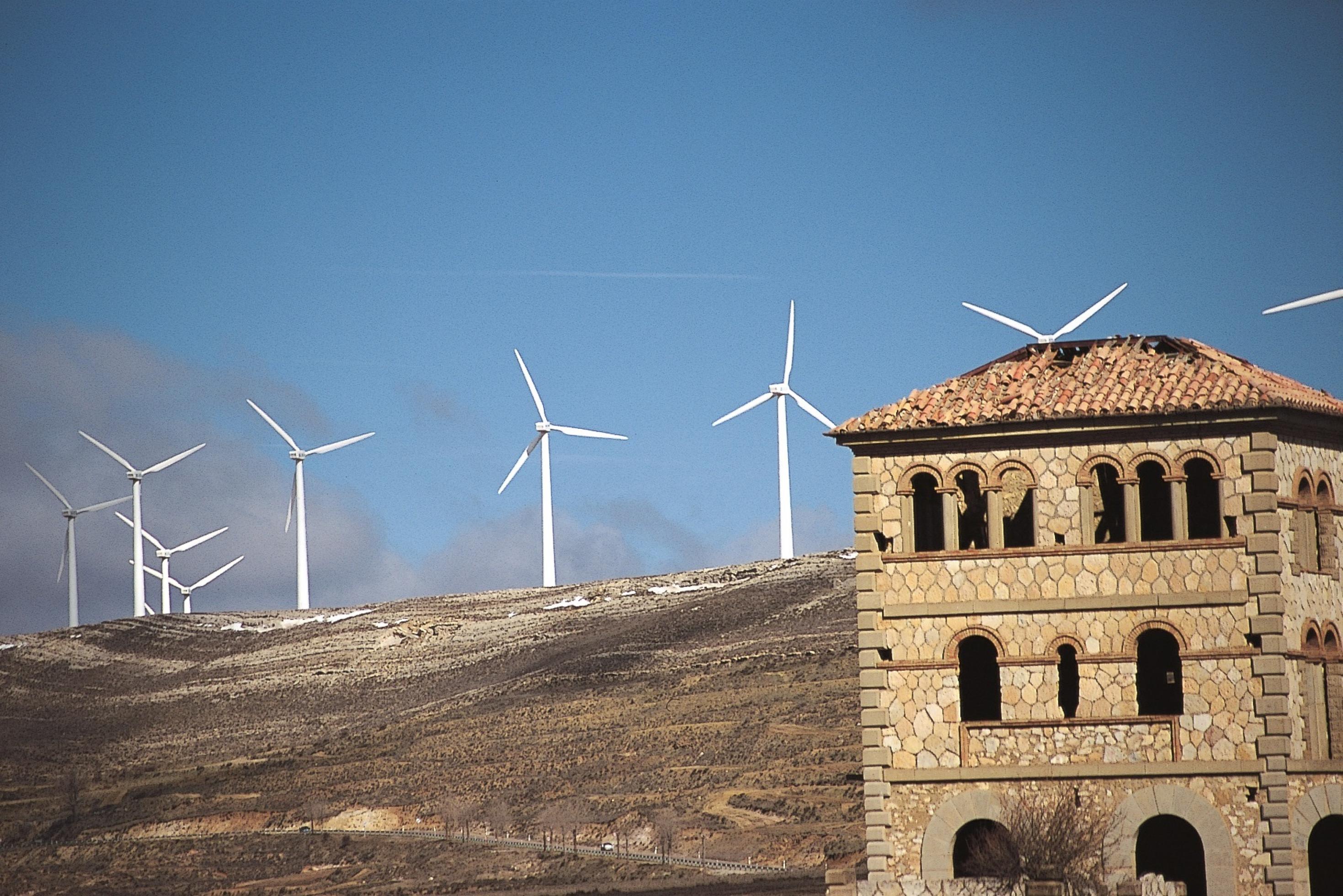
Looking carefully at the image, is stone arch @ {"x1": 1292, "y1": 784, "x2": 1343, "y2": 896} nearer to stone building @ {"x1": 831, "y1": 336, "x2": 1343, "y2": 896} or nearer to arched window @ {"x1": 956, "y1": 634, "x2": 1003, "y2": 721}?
stone building @ {"x1": 831, "y1": 336, "x2": 1343, "y2": 896}

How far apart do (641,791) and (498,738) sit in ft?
52.5

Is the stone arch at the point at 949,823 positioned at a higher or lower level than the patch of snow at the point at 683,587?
lower

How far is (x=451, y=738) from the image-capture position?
334ft

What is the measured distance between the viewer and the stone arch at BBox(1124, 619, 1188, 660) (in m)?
46.3

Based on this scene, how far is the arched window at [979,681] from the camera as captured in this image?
1901 inches

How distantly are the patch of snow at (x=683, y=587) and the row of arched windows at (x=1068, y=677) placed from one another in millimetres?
86069

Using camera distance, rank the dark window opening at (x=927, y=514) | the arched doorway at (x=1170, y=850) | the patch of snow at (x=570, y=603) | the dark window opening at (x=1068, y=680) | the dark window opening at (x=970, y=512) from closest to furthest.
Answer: the dark window opening at (x=1068, y=680)
the arched doorway at (x=1170, y=850)
the dark window opening at (x=970, y=512)
the dark window opening at (x=927, y=514)
the patch of snow at (x=570, y=603)

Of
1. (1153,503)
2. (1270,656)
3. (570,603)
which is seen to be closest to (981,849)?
(1270,656)

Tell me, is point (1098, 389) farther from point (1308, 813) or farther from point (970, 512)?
point (1308, 813)

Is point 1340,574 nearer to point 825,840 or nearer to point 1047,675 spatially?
point 1047,675

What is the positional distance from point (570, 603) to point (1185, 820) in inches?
3795

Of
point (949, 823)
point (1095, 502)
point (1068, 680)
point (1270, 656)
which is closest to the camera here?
point (1270, 656)

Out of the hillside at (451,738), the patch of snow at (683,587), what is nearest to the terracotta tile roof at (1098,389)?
the hillside at (451,738)

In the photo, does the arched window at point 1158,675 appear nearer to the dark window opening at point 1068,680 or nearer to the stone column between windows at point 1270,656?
the dark window opening at point 1068,680
